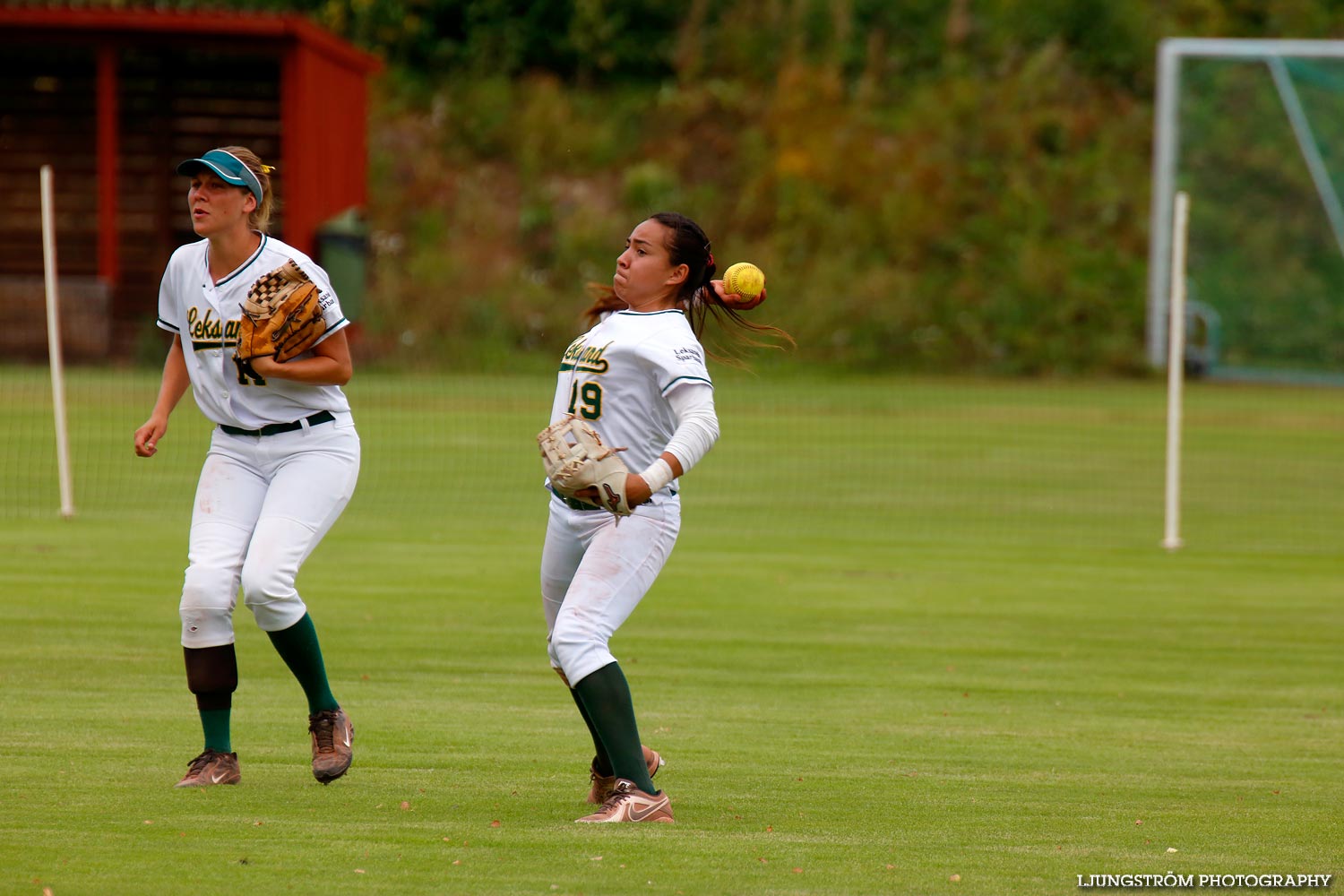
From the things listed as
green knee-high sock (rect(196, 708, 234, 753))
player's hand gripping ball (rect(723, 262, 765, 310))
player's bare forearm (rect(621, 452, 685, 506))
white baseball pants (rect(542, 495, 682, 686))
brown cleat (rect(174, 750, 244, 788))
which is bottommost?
brown cleat (rect(174, 750, 244, 788))

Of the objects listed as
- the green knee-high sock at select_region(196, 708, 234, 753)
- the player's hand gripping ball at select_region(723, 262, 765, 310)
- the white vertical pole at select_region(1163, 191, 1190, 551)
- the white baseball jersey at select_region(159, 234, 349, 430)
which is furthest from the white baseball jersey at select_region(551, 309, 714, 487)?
the white vertical pole at select_region(1163, 191, 1190, 551)

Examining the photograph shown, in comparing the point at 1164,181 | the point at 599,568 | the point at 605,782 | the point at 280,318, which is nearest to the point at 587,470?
the point at 599,568

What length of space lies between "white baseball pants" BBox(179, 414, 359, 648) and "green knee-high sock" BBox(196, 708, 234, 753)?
0.77 ft

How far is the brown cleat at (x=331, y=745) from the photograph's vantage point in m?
6.08

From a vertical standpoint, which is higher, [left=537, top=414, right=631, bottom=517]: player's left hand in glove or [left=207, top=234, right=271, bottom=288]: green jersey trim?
[left=207, top=234, right=271, bottom=288]: green jersey trim

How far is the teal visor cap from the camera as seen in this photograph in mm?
6062

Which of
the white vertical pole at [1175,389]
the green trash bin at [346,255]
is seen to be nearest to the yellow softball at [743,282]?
the white vertical pole at [1175,389]

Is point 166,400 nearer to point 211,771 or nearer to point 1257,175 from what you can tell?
point 211,771

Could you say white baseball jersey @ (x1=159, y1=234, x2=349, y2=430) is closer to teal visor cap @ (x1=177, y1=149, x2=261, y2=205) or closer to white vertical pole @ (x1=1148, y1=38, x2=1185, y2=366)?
teal visor cap @ (x1=177, y1=149, x2=261, y2=205)

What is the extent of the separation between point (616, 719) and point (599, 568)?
471mm

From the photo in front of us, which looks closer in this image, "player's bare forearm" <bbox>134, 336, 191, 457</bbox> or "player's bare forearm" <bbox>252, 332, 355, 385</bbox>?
"player's bare forearm" <bbox>252, 332, 355, 385</bbox>

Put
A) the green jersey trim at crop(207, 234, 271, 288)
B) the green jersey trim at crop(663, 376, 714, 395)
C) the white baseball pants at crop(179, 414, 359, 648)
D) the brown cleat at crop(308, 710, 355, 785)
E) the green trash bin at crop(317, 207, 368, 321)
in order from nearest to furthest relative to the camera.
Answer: the green jersey trim at crop(663, 376, 714, 395) → the white baseball pants at crop(179, 414, 359, 648) → the brown cleat at crop(308, 710, 355, 785) → the green jersey trim at crop(207, 234, 271, 288) → the green trash bin at crop(317, 207, 368, 321)

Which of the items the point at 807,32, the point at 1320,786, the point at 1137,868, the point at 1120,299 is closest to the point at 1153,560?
the point at 1320,786

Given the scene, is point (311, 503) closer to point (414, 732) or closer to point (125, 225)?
point (414, 732)
